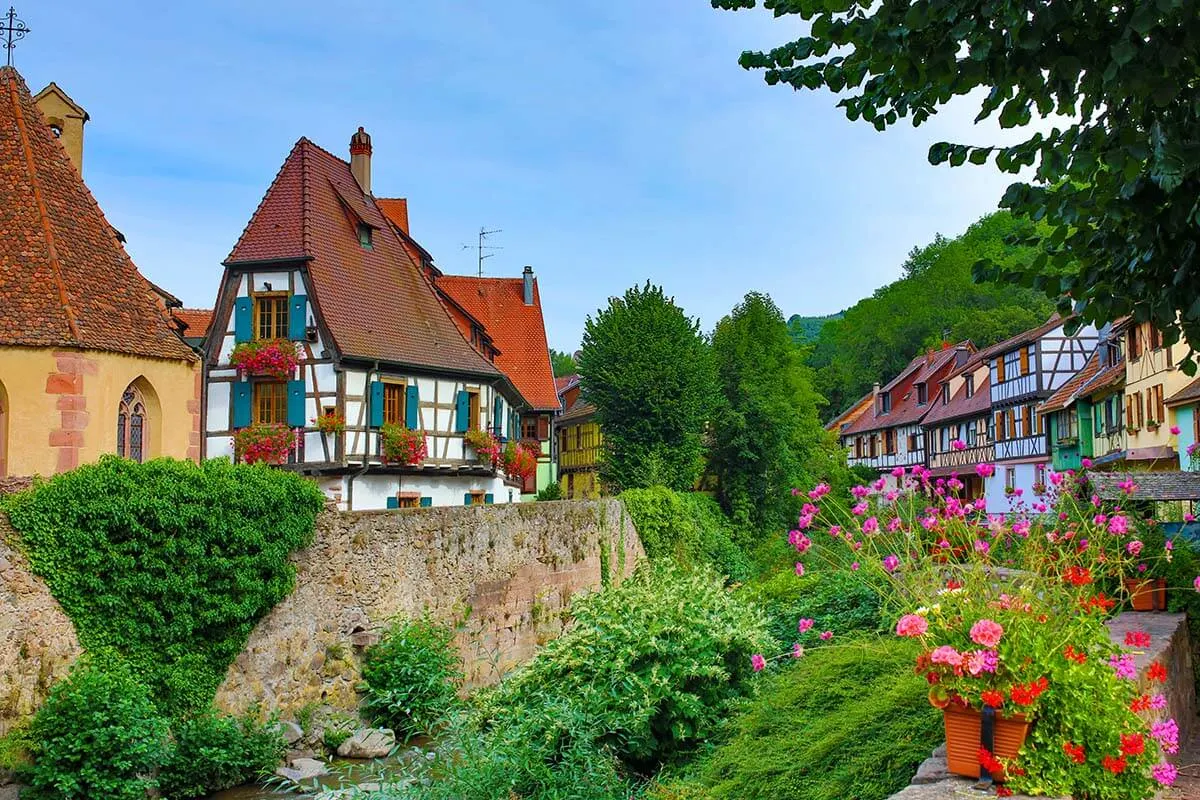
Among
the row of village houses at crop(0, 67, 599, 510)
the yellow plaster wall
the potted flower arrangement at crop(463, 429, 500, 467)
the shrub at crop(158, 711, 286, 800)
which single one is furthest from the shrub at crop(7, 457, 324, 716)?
the potted flower arrangement at crop(463, 429, 500, 467)

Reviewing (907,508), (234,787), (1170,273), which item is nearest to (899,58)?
(1170,273)

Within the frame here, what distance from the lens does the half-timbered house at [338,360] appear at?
22781 millimetres

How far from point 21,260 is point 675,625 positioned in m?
12.1

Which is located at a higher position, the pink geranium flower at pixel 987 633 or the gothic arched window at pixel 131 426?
the gothic arched window at pixel 131 426

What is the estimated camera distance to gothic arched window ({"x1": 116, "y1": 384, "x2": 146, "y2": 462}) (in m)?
17.0

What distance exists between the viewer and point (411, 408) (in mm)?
24422

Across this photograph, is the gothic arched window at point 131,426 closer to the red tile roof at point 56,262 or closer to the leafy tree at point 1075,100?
the red tile roof at point 56,262

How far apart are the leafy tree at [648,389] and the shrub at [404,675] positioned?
608 inches

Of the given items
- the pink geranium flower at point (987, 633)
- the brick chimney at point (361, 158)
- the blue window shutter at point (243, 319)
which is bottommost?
the pink geranium flower at point (987, 633)

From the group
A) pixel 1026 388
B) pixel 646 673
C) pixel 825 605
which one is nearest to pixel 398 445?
pixel 825 605

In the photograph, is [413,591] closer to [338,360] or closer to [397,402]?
[338,360]

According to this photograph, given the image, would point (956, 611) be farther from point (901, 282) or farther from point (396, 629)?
point (901, 282)

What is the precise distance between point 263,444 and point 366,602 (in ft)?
27.2

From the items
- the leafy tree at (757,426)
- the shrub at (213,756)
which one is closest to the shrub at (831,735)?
the shrub at (213,756)
